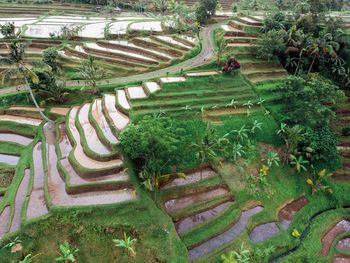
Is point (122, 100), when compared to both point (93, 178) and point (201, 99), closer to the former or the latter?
point (201, 99)

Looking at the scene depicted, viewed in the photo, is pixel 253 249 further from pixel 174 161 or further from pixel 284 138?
pixel 284 138

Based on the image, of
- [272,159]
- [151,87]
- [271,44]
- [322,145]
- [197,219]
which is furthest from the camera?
[271,44]

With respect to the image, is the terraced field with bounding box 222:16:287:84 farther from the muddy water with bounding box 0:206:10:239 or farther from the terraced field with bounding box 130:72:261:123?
the muddy water with bounding box 0:206:10:239

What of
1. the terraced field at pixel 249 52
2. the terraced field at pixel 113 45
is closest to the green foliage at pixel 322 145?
the terraced field at pixel 249 52

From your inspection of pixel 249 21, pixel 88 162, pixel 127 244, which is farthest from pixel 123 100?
pixel 249 21

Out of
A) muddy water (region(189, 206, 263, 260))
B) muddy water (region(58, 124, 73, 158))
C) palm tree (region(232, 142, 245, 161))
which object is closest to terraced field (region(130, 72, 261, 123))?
palm tree (region(232, 142, 245, 161))

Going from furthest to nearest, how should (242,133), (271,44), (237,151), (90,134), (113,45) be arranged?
(113,45), (271,44), (242,133), (90,134), (237,151)
